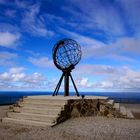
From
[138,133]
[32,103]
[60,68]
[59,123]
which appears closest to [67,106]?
[59,123]

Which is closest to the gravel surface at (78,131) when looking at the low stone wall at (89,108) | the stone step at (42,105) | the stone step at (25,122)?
the stone step at (25,122)

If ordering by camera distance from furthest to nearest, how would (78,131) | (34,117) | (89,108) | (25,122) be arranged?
(89,108), (34,117), (25,122), (78,131)

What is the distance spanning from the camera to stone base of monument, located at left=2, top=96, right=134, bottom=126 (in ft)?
47.1

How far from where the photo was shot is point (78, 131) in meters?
12.2

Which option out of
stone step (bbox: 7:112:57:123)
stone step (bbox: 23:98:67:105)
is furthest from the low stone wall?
stone step (bbox: 7:112:57:123)

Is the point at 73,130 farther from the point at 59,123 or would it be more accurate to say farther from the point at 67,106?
the point at 67,106

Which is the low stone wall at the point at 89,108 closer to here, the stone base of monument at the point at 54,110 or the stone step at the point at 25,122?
the stone base of monument at the point at 54,110

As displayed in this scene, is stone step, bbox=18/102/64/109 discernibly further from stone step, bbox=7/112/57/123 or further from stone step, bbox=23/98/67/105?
stone step, bbox=7/112/57/123

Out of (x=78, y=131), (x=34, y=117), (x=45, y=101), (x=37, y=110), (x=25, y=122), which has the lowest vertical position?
(x=78, y=131)

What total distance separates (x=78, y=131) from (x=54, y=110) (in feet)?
10.2

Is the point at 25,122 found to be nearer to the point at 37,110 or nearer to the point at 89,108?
the point at 37,110

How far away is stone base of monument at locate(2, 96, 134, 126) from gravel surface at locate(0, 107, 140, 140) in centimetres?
66

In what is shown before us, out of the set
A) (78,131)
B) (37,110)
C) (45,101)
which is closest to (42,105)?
(45,101)

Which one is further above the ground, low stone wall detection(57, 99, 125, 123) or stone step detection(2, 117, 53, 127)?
low stone wall detection(57, 99, 125, 123)
